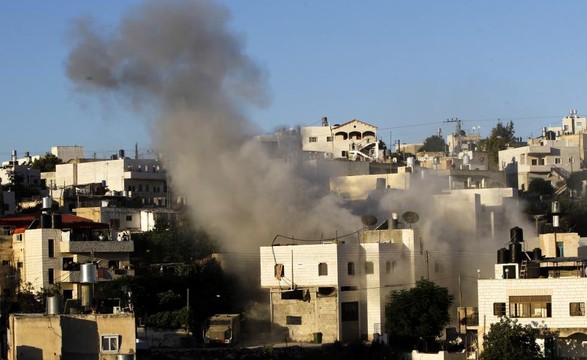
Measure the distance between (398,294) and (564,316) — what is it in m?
8.47

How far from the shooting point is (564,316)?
4512 cm

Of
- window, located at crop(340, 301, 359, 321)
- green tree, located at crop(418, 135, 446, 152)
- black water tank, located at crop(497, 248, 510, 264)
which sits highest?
green tree, located at crop(418, 135, 446, 152)

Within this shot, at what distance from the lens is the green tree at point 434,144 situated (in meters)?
117

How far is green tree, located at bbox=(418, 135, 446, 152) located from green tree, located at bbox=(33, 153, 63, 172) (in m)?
33.4

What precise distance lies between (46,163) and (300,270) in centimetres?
4702

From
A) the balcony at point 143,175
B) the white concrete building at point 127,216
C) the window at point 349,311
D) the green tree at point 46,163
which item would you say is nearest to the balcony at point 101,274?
the window at point 349,311

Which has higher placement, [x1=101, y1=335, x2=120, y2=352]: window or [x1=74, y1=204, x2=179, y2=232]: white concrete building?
[x1=74, y1=204, x2=179, y2=232]: white concrete building

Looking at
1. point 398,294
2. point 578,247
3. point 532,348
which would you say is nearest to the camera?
point 532,348

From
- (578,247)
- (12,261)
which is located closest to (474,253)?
(578,247)

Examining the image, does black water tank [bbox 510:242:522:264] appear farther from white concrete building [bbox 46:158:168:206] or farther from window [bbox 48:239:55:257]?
white concrete building [bbox 46:158:168:206]

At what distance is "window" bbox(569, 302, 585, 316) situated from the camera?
45.0 metres

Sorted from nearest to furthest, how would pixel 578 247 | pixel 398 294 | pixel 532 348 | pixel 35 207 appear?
pixel 532 348
pixel 398 294
pixel 578 247
pixel 35 207

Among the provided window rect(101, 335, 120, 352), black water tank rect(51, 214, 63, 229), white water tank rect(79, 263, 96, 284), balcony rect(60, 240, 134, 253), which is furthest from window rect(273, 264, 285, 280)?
window rect(101, 335, 120, 352)

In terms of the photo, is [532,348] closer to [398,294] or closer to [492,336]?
[492,336]
